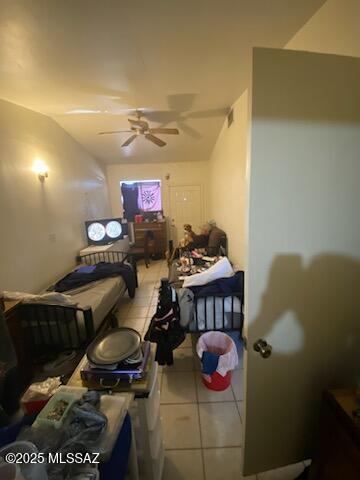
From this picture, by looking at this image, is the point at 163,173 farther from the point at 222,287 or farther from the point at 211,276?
the point at 222,287

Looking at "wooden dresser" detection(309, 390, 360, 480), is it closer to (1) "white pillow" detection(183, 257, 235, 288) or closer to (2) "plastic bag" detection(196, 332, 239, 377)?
(2) "plastic bag" detection(196, 332, 239, 377)

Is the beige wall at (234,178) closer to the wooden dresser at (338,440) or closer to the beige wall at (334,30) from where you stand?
the beige wall at (334,30)

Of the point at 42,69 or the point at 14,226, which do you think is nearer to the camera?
the point at 42,69

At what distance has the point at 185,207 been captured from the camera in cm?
587

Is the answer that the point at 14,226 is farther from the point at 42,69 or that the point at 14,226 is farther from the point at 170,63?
the point at 170,63

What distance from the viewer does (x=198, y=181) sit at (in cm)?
572

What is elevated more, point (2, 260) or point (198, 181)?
point (198, 181)

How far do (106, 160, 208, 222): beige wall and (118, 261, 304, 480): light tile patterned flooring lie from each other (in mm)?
4354

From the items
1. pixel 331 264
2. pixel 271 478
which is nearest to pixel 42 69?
pixel 331 264

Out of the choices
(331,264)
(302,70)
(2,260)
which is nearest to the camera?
(302,70)

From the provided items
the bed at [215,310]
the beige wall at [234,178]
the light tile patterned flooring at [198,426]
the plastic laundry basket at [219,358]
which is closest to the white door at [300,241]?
the light tile patterned flooring at [198,426]

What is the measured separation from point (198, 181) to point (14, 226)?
168 inches

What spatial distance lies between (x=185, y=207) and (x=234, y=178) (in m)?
2.66

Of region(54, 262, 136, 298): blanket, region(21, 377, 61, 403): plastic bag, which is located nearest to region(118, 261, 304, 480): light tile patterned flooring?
region(21, 377, 61, 403): plastic bag
